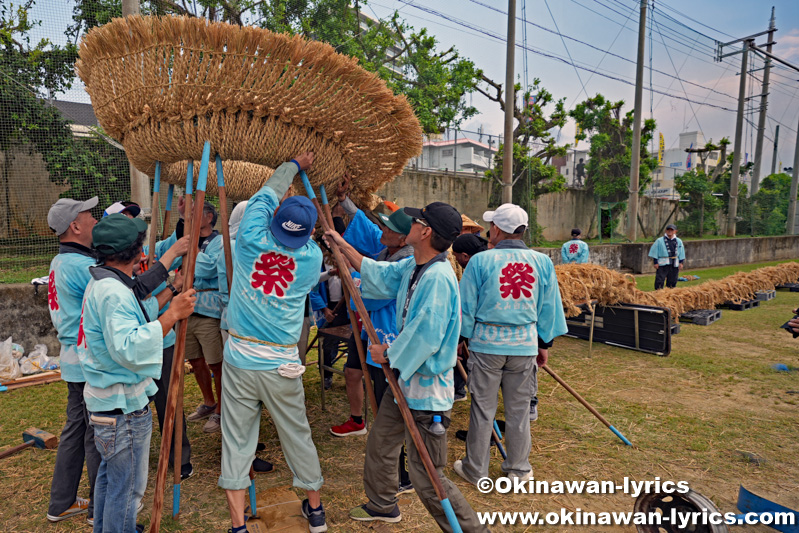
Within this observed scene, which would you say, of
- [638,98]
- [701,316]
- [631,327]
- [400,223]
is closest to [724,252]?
[638,98]

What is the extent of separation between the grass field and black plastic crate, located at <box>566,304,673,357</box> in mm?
357

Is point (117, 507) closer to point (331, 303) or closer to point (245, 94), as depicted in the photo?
point (245, 94)

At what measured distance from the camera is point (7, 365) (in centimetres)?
552

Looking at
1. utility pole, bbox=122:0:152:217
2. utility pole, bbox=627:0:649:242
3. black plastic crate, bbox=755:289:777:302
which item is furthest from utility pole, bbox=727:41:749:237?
utility pole, bbox=122:0:152:217

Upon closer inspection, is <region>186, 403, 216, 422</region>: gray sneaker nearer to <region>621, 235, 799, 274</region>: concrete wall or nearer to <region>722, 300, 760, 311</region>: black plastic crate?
<region>722, 300, 760, 311</region>: black plastic crate

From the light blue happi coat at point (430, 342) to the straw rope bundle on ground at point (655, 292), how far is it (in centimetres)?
423

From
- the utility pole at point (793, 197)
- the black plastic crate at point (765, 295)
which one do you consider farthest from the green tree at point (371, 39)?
the utility pole at point (793, 197)

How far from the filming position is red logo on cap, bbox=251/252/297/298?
2.74 m

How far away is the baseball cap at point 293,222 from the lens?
105 inches

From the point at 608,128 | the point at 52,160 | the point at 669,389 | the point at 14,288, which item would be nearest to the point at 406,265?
the point at 669,389

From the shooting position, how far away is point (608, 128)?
70.1 feet

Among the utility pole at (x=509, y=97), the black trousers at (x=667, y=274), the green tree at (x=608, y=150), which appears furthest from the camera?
the green tree at (x=608, y=150)

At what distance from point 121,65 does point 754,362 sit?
8011 millimetres

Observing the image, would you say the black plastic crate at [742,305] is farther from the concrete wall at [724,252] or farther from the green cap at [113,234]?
the green cap at [113,234]
